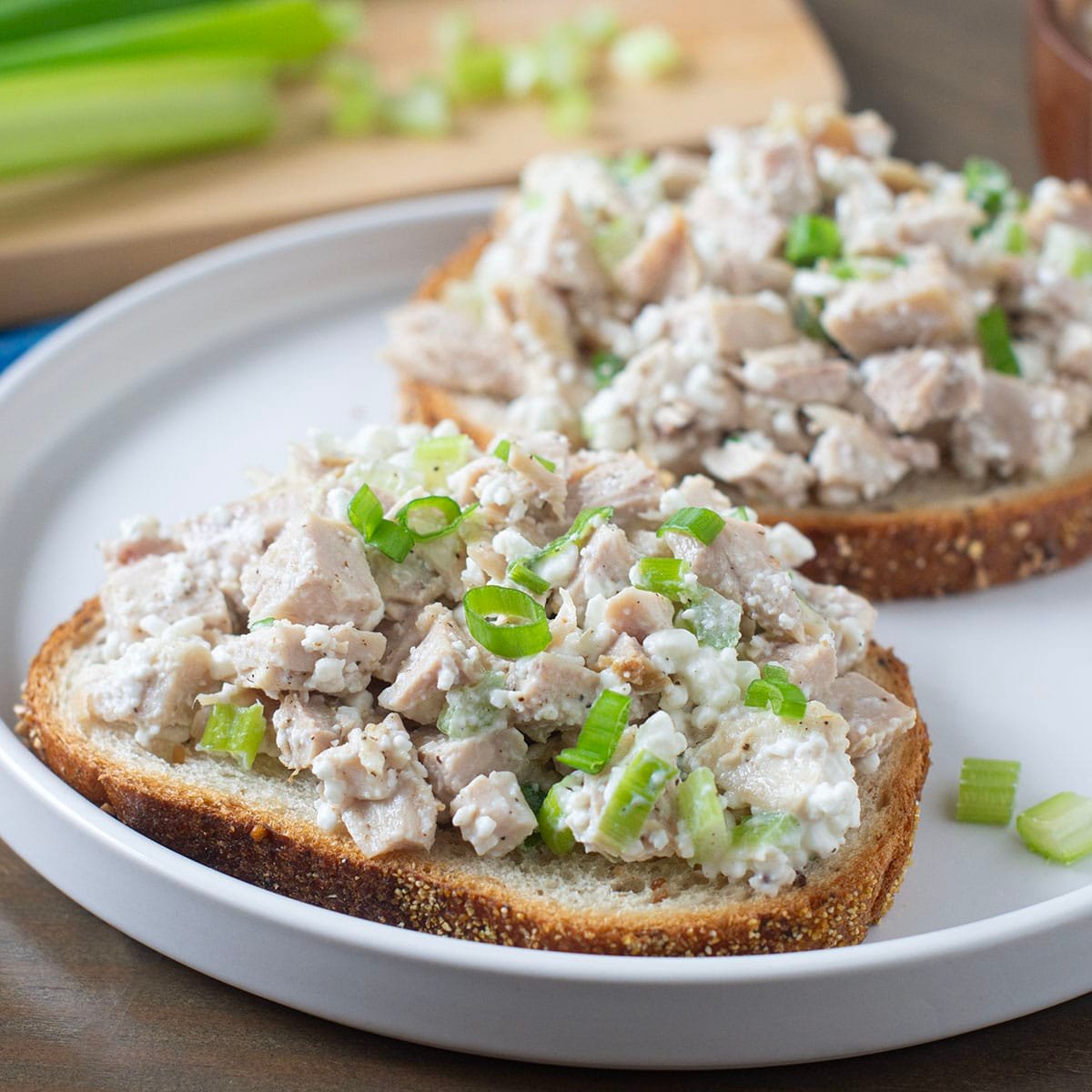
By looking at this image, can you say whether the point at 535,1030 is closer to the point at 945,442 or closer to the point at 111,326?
the point at 945,442

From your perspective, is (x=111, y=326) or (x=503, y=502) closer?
(x=503, y=502)

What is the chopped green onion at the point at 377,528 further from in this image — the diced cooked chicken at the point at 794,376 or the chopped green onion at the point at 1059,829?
the chopped green onion at the point at 1059,829

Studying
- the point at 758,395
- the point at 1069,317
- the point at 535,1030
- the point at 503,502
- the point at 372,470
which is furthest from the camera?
the point at 1069,317

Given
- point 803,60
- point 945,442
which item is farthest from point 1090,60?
point 945,442

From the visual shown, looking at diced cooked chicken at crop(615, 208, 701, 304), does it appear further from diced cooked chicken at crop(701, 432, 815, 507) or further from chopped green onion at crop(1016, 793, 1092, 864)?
chopped green onion at crop(1016, 793, 1092, 864)

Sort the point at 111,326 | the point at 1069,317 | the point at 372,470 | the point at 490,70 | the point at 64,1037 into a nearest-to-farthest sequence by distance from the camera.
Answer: the point at 64,1037, the point at 372,470, the point at 1069,317, the point at 111,326, the point at 490,70

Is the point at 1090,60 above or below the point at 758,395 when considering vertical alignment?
above

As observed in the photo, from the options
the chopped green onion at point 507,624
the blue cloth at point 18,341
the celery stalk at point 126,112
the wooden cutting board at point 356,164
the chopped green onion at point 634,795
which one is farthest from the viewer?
the celery stalk at point 126,112

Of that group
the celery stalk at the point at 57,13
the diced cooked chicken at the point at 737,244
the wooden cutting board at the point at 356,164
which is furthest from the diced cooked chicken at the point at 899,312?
the celery stalk at the point at 57,13
